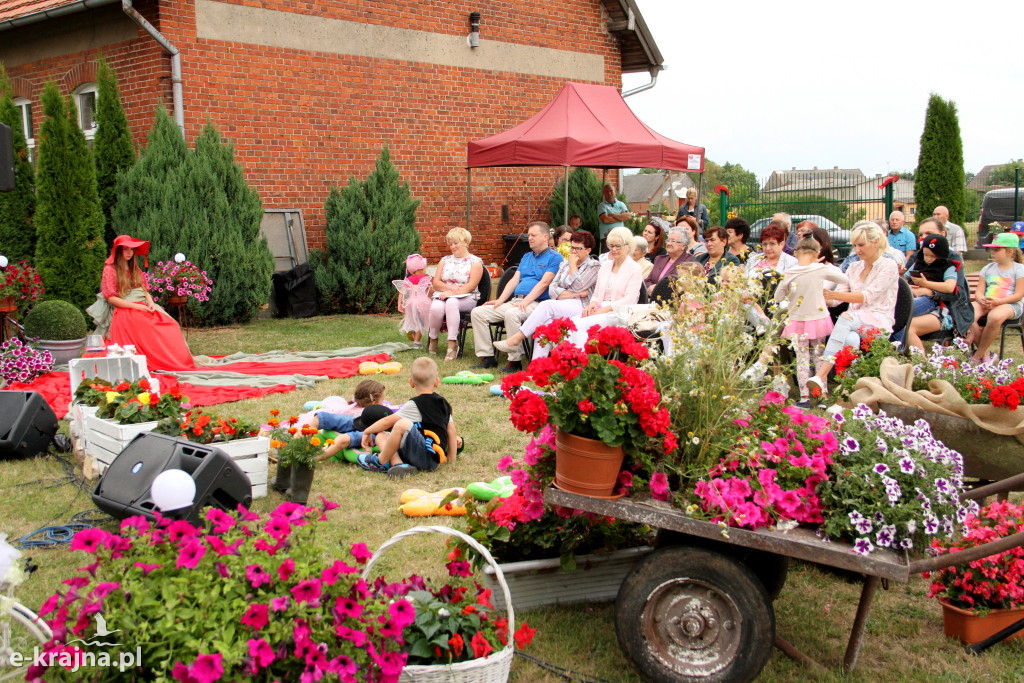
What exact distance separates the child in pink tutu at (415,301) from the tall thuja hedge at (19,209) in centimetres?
475

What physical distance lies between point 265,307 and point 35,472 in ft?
25.2

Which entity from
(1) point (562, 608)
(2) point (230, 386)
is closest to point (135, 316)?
(2) point (230, 386)

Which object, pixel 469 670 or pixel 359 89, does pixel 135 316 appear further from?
pixel 469 670

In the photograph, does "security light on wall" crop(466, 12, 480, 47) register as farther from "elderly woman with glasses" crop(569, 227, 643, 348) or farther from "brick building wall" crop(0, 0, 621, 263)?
"elderly woman with glasses" crop(569, 227, 643, 348)

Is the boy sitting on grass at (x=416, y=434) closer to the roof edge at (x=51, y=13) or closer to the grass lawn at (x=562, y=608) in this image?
the grass lawn at (x=562, y=608)

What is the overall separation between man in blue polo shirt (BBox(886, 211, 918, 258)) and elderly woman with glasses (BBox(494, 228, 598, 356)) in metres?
5.31

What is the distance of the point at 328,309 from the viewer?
13.7 metres

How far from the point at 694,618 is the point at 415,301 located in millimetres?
7532

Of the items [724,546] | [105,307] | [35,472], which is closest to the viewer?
[724,546]

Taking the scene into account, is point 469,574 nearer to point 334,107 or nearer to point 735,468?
point 735,468

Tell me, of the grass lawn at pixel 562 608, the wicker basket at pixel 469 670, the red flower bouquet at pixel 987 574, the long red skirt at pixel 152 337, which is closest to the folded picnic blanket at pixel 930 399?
the red flower bouquet at pixel 987 574

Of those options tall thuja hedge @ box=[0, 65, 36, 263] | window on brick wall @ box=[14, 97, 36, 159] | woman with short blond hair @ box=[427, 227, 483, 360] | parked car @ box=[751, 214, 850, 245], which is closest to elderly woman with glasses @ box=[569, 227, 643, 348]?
woman with short blond hair @ box=[427, 227, 483, 360]

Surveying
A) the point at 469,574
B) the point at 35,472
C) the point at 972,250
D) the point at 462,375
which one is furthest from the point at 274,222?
the point at 972,250

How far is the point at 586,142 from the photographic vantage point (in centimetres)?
1259
